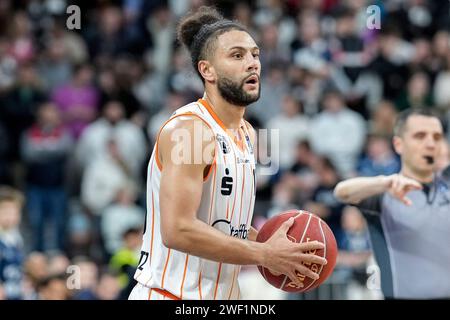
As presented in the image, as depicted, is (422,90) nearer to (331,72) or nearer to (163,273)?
(331,72)

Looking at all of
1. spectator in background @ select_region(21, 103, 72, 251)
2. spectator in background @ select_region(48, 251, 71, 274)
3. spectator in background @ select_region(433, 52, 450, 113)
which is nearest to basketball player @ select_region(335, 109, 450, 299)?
spectator in background @ select_region(48, 251, 71, 274)

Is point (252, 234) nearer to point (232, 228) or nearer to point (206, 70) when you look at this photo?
point (232, 228)

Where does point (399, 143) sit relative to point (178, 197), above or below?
above

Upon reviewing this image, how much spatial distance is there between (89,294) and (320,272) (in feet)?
16.0

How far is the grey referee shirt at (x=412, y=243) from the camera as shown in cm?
730

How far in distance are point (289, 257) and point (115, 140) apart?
8.34 m

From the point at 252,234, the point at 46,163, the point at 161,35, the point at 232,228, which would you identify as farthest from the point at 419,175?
the point at 161,35

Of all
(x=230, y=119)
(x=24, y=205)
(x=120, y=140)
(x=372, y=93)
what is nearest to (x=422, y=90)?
(x=372, y=93)

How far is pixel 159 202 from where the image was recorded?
5.48 meters

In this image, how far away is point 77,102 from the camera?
1427 centimetres

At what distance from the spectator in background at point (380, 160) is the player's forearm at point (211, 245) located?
7.21m

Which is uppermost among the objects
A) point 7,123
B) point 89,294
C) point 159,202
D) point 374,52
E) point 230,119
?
point 374,52

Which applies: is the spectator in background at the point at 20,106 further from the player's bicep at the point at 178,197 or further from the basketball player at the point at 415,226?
the player's bicep at the point at 178,197

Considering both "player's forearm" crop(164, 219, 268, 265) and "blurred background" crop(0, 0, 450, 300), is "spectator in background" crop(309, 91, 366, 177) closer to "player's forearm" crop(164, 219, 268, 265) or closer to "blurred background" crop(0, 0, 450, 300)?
"blurred background" crop(0, 0, 450, 300)
